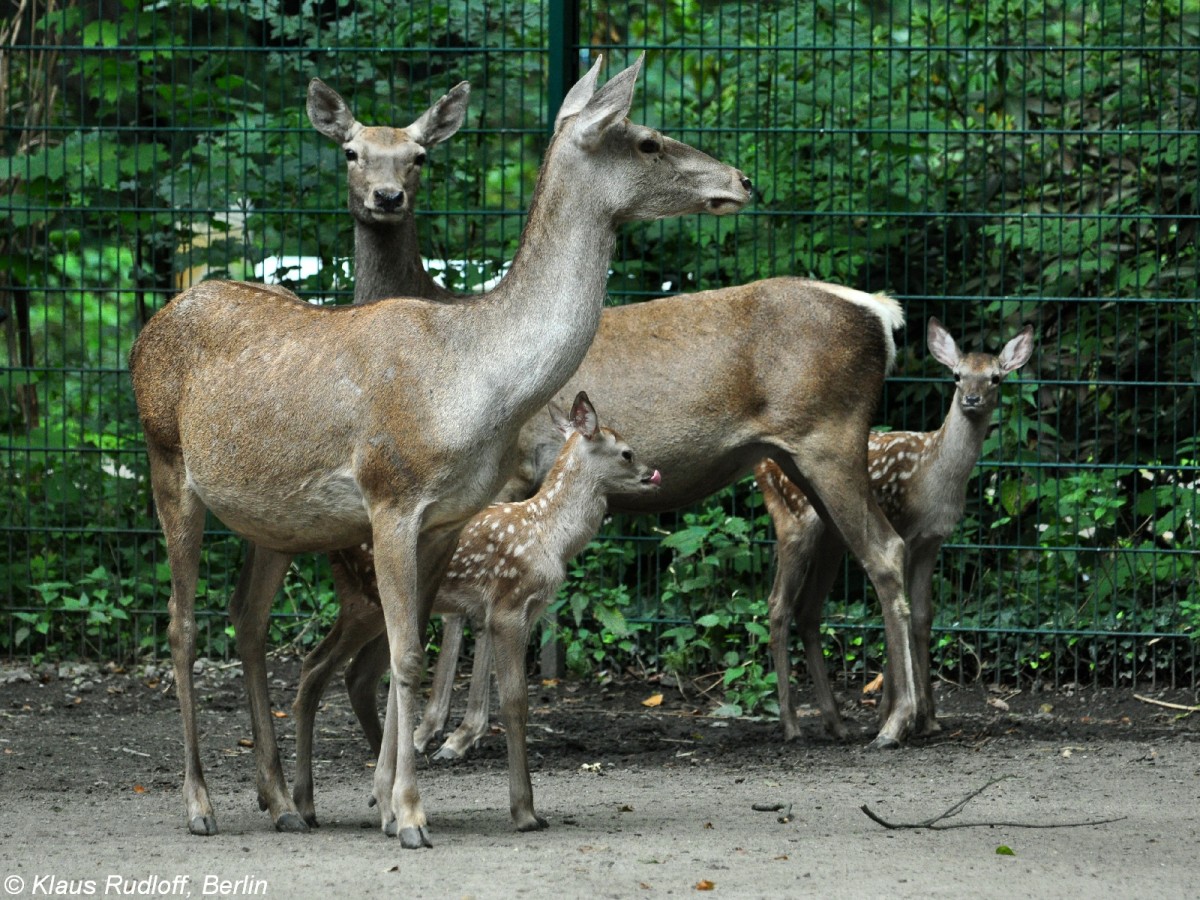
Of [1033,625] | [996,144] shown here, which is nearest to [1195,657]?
[1033,625]

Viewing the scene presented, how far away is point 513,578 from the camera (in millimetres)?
6035

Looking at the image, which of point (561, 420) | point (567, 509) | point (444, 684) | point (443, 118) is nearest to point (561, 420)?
point (561, 420)

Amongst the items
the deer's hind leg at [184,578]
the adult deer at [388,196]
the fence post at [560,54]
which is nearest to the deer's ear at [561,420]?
the adult deer at [388,196]

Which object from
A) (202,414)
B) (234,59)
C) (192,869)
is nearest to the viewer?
(192,869)

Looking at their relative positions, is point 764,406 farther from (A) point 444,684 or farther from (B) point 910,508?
(A) point 444,684

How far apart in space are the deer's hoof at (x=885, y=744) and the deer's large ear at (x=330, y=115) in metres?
3.41

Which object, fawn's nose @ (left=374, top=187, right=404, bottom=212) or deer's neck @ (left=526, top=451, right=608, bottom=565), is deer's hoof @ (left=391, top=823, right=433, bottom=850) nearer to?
deer's neck @ (left=526, top=451, right=608, bottom=565)

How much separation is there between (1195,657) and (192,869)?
543 centimetres

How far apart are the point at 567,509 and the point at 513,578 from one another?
47 cm

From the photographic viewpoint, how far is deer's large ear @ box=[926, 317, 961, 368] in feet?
27.0

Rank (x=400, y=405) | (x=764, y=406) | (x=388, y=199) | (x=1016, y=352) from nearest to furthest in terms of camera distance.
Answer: (x=400, y=405)
(x=388, y=199)
(x=764, y=406)
(x=1016, y=352)

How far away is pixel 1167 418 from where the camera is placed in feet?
29.4

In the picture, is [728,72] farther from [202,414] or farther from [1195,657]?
[202,414]

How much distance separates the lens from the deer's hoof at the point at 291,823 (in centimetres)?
575
